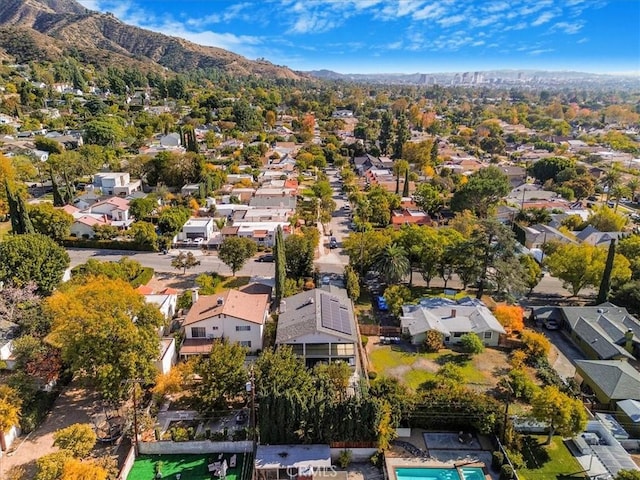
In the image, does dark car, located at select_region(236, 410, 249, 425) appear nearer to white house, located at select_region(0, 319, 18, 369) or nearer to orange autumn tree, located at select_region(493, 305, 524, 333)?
white house, located at select_region(0, 319, 18, 369)

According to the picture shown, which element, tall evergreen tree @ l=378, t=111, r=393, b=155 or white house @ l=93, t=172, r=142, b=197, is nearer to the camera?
white house @ l=93, t=172, r=142, b=197

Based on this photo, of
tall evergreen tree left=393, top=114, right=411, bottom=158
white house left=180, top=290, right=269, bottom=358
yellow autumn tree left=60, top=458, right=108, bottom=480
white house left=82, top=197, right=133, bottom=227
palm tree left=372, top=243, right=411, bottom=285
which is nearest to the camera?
yellow autumn tree left=60, top=458, right=108, bottom=480

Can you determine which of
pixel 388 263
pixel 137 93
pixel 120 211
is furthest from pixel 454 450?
pixel 137 93

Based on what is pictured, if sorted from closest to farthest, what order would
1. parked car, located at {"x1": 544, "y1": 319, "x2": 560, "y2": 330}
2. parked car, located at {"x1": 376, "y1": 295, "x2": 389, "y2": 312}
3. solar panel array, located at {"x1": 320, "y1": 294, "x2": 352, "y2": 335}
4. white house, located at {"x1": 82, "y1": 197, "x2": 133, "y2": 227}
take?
solar panel array, located at {"x1": 320, "y1": 294, "x2": 352, "y2": 335} → parked car, located at {"x1": 544, "y1": 319, "x2": 560, "y2": 330} → parked car, located at {"x1": 376, "y1": 295, "x2": 389, "y2": 312} → white house, located at {"x1": 82, "y1": 197, "x2": 133, "y2": 227}

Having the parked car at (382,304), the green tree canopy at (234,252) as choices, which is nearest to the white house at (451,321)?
the parked car at (382,304)

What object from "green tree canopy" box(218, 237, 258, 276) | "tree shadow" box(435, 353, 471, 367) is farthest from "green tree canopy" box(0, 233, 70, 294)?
"tree shadow" box(435, 353, 471, 367)

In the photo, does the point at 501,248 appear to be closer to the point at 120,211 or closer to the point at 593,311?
the point at 593,311
